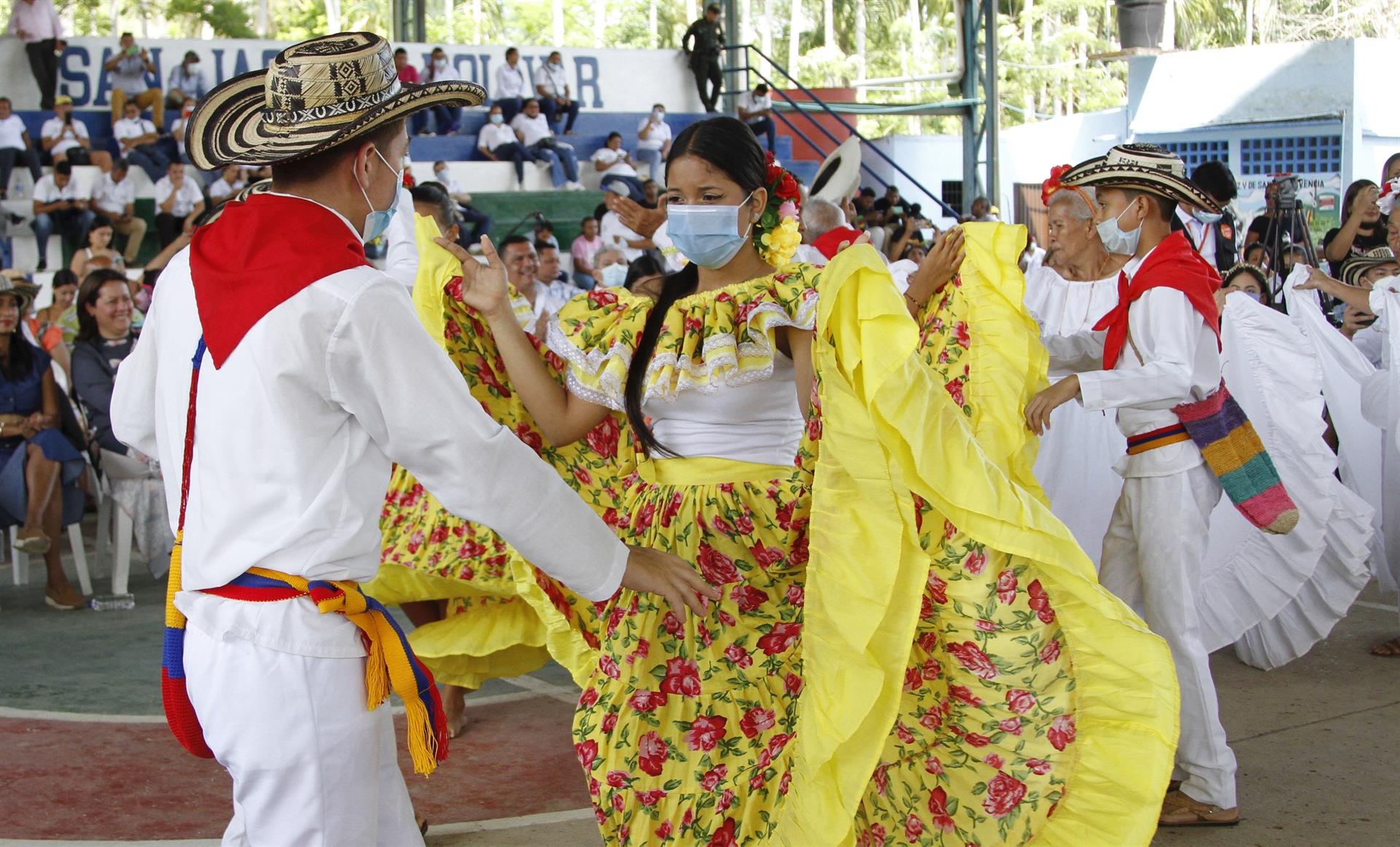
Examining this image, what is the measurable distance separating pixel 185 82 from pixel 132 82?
59cm

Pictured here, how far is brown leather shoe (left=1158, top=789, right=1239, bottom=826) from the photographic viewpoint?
3867mm

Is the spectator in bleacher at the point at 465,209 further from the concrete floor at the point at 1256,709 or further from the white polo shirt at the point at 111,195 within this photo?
the concrete floor at the point at 1256,709

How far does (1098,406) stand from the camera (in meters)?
3.61

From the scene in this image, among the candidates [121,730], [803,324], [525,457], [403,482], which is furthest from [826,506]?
[121,730]

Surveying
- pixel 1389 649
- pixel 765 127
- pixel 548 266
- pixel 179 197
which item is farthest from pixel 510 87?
pixel 1389 649

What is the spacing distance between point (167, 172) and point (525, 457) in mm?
13217

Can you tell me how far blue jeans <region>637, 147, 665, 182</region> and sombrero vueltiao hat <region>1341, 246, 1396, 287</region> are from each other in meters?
11.1

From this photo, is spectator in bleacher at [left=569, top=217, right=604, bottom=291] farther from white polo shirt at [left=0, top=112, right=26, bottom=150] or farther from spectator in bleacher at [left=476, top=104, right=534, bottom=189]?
white polo shirt at [left=0, top=112, right=26, bottom=150]

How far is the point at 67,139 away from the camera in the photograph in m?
14.2

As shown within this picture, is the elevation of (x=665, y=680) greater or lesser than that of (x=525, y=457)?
lesser

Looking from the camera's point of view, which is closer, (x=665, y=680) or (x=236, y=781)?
(x=236, y=781)

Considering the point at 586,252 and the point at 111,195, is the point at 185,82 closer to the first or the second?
the point at 111,195

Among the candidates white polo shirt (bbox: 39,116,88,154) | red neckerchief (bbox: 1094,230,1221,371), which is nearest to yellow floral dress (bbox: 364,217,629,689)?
red neckerchief (bbox: 1094,230,1221,371)

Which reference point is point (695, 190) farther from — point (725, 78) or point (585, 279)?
point (725, 78)
